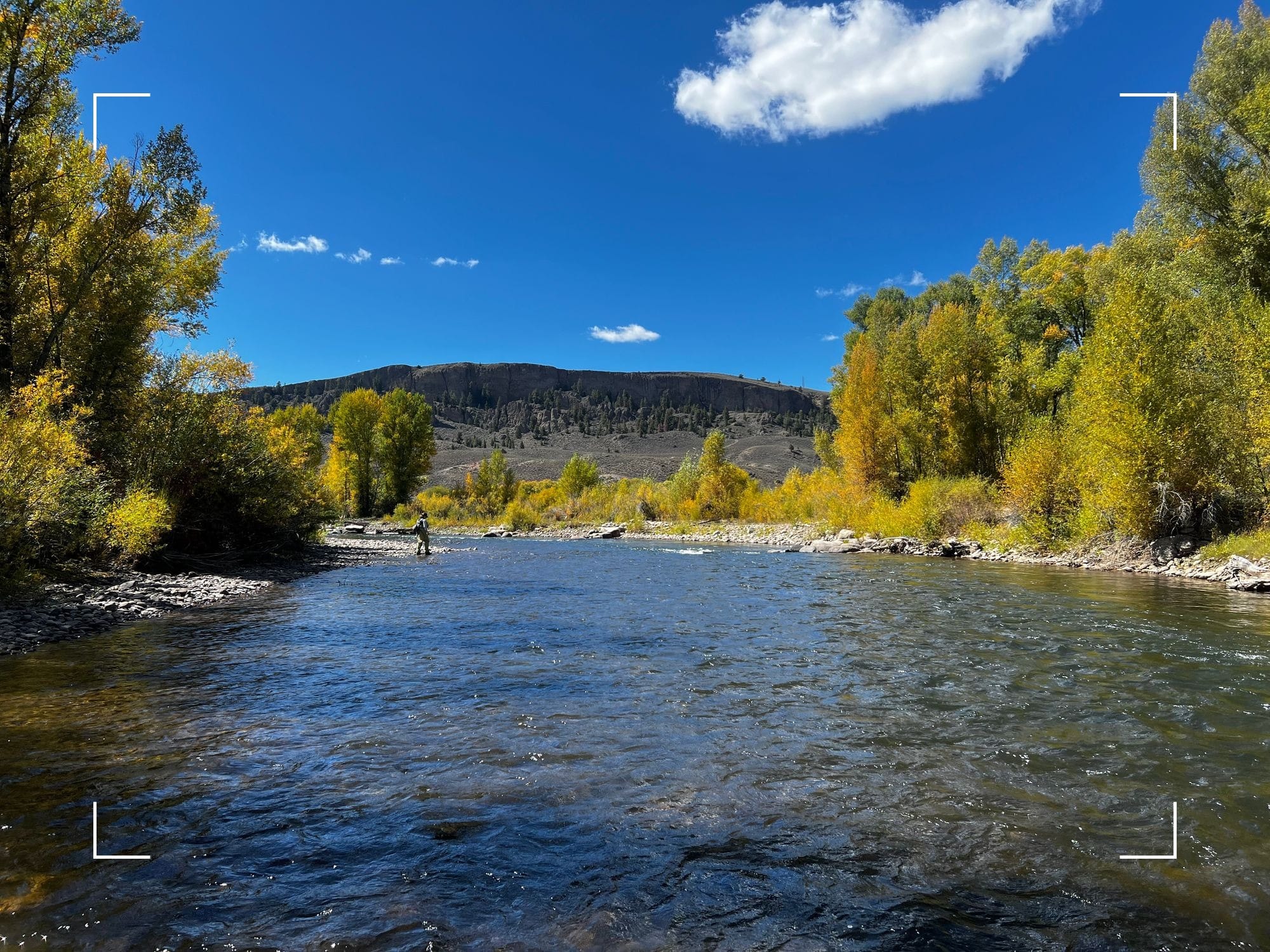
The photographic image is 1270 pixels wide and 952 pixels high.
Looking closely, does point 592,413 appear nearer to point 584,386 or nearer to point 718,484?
point 584,386

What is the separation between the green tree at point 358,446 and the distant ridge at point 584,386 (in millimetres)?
110177

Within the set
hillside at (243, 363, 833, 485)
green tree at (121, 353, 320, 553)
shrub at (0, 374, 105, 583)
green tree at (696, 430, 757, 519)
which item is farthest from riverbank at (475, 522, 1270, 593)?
hillside at (243, 363, 833, 485)

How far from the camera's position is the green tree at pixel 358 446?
220 feet

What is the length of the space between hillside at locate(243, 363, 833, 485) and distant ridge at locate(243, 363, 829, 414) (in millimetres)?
311

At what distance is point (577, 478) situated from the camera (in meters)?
73.9

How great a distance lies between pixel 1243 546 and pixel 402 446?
64.2 metres

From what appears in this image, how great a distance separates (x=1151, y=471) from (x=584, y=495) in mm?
52943

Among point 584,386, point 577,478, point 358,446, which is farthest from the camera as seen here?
point 584,386

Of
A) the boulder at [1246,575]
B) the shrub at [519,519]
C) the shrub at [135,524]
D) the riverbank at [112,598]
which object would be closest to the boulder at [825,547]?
the boulder at [1246,575]

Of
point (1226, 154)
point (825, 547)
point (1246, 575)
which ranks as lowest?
point (825, 547)

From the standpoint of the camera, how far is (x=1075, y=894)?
3.62 metres

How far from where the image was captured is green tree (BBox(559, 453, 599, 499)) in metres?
72.9

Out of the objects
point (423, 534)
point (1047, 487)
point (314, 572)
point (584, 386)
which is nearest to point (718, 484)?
point (423, 534)

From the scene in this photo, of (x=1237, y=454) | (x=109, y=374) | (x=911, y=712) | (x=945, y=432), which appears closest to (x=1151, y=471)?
(x=1237, y=454)
